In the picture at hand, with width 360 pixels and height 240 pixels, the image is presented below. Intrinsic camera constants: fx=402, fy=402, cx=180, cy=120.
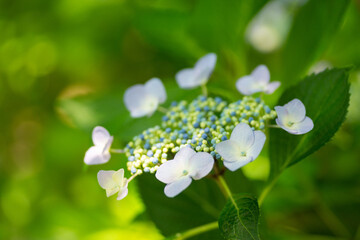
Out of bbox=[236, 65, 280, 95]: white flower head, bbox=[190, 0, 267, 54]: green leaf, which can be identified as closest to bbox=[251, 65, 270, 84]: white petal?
bbox=[236, 65, 280, 95]: white flower head

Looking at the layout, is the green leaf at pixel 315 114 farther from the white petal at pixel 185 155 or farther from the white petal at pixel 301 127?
the white petal at pixel 185 155

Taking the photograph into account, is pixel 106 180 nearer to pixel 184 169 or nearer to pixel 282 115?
pixel 184 169

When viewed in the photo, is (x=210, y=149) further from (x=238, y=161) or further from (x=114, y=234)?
(x=114, y=234)

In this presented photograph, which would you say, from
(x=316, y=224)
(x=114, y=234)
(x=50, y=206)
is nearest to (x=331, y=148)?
(x=316, y=224)

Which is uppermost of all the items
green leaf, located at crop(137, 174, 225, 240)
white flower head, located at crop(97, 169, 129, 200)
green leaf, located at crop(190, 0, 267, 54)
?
green leaf, located at crop(190, 0, 267, 54)

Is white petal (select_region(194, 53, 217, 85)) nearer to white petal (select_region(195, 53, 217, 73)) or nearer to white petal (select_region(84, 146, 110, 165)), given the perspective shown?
white petal (select_region(195, 53, 217, 73))

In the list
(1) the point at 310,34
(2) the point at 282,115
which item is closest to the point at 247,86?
(2) the point at 282,115
